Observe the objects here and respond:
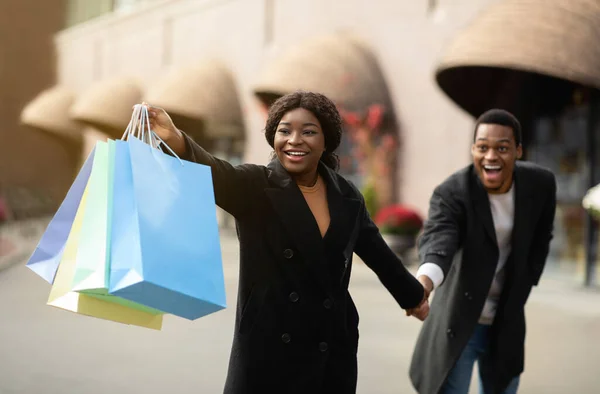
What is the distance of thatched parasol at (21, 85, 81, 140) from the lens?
1214 inches

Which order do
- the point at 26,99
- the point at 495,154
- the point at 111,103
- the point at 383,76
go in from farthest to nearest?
1. the point at 26,99
2. the point at 111,103
3. the point at 383,76
4. the point at 495,154

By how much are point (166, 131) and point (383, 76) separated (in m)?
13.5

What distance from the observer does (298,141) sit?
2.41m

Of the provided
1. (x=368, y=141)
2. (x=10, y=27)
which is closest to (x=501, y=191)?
(x=368, y=141)

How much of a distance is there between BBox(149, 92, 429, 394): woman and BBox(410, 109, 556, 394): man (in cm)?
83

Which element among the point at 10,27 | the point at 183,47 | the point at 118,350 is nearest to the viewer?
the point at 118,350

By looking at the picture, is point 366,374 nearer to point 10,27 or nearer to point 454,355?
point 454,355

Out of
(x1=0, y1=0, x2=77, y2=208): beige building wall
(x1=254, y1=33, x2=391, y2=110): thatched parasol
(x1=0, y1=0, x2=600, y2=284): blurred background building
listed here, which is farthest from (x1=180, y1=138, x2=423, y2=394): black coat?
(x1=0, y1=0, x2=77, y2=208): beige building wall

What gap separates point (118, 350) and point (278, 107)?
439 cm

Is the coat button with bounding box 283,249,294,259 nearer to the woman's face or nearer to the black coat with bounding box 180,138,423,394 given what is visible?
the black coat with bounding box 180,138,423,394

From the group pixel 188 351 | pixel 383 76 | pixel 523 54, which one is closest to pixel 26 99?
pixel 383 76

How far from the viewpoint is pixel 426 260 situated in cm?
316

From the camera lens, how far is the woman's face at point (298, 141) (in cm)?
242

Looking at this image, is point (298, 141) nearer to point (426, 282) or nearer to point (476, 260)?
point (426, 282)
